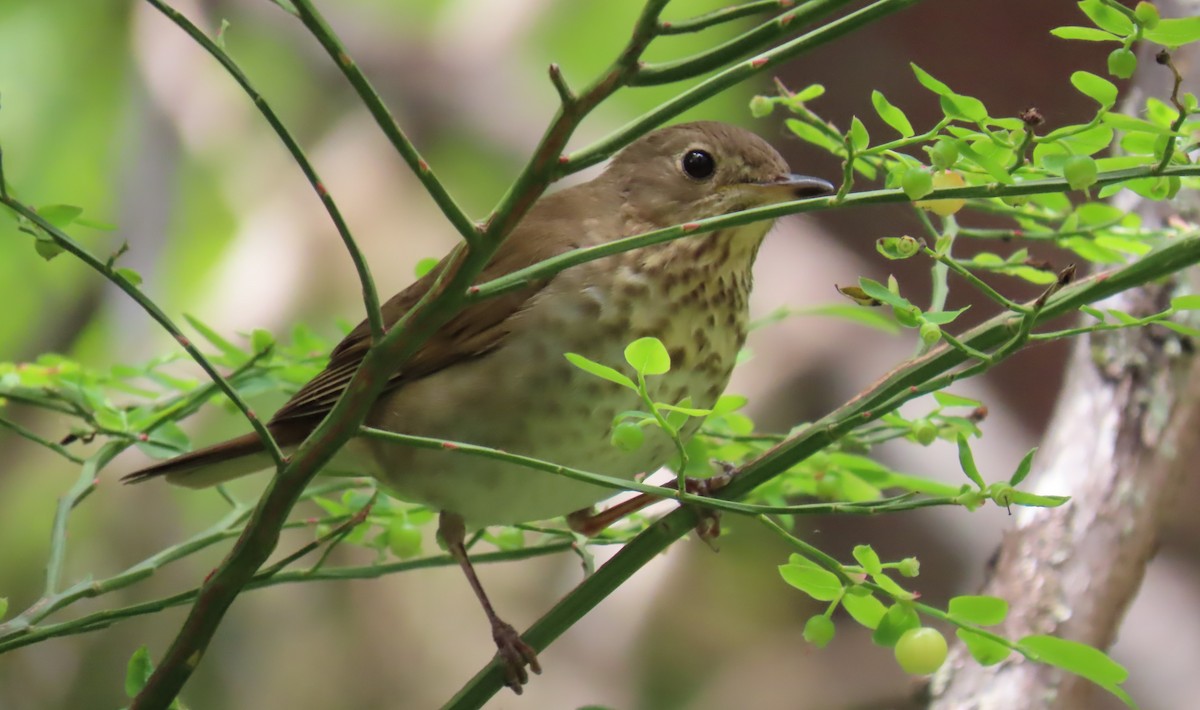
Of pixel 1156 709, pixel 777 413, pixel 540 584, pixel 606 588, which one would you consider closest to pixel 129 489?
pixel 540 584

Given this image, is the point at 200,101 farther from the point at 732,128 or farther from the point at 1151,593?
the point at 1151,593

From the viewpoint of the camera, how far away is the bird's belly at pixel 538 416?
3.11 feet

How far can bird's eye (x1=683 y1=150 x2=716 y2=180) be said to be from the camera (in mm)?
1113

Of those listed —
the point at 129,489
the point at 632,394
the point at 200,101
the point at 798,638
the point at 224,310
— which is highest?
the point at 200,101

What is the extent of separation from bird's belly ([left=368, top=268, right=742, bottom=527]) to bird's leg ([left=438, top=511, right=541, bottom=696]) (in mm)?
27

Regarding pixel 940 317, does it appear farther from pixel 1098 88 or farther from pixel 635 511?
pixel 635 511

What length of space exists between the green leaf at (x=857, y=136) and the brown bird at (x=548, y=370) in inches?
15.2

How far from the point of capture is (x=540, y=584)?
2.35 metres

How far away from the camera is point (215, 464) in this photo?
1061 mm

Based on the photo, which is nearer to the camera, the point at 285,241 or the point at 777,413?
the point at 285,241

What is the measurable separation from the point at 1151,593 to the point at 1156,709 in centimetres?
30

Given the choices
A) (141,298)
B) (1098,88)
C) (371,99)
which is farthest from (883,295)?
(141,298)

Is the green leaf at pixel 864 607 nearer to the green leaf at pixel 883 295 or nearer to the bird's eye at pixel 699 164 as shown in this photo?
the green leaf at pixel 883 295

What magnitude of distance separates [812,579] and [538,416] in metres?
0.39
